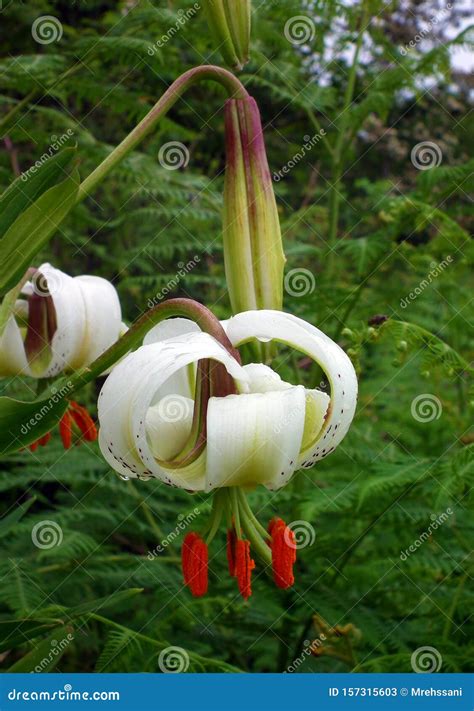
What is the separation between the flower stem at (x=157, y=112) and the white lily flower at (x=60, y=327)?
8.5 inches

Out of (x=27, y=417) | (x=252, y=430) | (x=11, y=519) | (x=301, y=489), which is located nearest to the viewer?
(x=252, y=430)

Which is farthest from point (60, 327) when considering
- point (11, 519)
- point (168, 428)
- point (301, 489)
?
point (301, 489)

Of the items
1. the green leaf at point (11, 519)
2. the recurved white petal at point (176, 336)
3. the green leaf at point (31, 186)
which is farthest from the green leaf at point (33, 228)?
the green leaf at point (11, 519)

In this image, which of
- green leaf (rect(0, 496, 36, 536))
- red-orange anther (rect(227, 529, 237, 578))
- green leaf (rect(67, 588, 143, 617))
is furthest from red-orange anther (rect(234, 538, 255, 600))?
green leaf (rect(0, 496, 36, 536))

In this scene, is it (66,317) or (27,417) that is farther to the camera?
(66,317)

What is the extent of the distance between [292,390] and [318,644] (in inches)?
22.7

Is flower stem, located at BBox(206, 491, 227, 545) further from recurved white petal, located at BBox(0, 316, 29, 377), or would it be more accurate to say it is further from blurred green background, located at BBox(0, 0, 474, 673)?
recurved white petal, located at BBox(0, 316, 29, 377)

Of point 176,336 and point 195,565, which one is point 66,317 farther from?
point 195,565

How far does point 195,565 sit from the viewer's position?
0.72 metres

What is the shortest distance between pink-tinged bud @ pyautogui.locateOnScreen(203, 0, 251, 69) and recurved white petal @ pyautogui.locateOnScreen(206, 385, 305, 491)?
34cm

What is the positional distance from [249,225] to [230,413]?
188 mm

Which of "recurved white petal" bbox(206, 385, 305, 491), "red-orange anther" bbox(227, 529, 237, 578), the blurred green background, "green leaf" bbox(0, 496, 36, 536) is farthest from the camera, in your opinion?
the blurred green background

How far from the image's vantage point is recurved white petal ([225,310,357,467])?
687 mm
